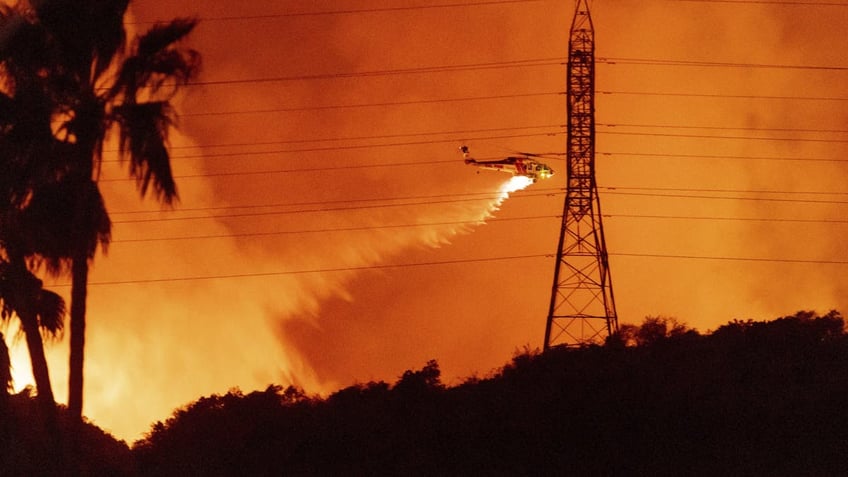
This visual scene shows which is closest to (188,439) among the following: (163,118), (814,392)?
(163,118)

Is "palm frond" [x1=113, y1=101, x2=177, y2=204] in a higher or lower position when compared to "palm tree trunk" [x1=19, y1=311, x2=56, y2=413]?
higher

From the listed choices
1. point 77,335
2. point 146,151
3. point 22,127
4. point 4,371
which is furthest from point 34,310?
point 146,151

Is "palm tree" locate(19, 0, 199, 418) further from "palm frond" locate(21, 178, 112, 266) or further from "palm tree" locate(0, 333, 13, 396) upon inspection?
"palm tree" locate(0, 333, 13, 396)

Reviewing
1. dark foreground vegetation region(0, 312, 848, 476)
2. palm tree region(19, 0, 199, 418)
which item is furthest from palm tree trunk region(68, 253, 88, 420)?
dark foreground vegetation region(0, 312, 848, 476)

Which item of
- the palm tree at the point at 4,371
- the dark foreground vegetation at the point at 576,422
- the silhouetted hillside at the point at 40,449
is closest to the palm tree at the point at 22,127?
the silhouetted hillside at the point at 40,449

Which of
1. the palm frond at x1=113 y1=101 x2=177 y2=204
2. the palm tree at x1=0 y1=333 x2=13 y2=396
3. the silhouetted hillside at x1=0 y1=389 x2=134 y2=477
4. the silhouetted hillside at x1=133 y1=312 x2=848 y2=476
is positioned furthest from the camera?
the palm tree at x1=0 y1=333 x2=13 y2=396

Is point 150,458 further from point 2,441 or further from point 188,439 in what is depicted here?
point 2,441

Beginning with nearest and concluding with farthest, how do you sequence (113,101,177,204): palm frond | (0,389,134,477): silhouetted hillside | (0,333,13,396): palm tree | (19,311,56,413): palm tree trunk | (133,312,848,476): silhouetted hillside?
(113,101,177,204): palm frond
(19,311,56,413): palm tree trunk
(0,389,134,477): silhouetted hillside
(133,312,848,476): silhouetted hillside
(0,333,13,396): palm tree

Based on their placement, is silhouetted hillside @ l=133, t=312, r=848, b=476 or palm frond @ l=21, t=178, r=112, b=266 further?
silhouetted hillside @ l=133, t=312, r=848, b=476
